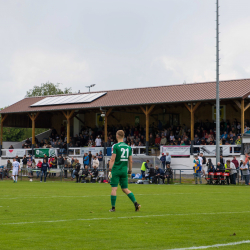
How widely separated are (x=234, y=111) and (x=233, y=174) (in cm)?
1312

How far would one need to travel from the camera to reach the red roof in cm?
3609

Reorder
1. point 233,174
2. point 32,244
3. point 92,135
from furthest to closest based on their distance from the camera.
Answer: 1. point 92,135
2. point 233,174
3. point 32,244

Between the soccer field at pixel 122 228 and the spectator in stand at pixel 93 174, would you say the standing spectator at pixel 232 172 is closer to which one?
the spectator in stand at pixel 93 174

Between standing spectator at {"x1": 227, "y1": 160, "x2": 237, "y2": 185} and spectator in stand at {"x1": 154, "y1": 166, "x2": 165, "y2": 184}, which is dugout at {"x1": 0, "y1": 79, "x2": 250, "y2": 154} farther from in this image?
spectator in stand at {"x1": 154, "y1": 166, "x2": 165, "y2": 184}

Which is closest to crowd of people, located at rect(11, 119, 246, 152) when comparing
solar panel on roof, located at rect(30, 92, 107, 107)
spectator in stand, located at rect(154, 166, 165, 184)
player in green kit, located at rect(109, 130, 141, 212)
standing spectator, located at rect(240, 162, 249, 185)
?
solar panel on roof, located at rect(30, 92, 107, 107)

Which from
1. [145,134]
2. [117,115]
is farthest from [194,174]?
[117,115]

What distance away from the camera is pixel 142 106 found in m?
40.6

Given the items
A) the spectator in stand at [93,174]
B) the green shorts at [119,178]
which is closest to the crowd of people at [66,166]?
the spectator in stand at [93,174]

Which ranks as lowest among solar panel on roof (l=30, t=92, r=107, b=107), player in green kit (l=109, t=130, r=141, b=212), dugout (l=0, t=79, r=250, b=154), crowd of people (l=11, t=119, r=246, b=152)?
player in green kit (l=109, t=130, r=141, b=212)

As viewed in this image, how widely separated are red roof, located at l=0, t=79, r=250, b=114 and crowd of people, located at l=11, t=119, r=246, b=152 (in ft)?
9.26

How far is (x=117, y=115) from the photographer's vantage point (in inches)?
1921

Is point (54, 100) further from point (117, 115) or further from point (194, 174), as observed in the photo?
point (194, 174)

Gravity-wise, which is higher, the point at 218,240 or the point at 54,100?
the point at 54,100

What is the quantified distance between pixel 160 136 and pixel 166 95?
375 cm
